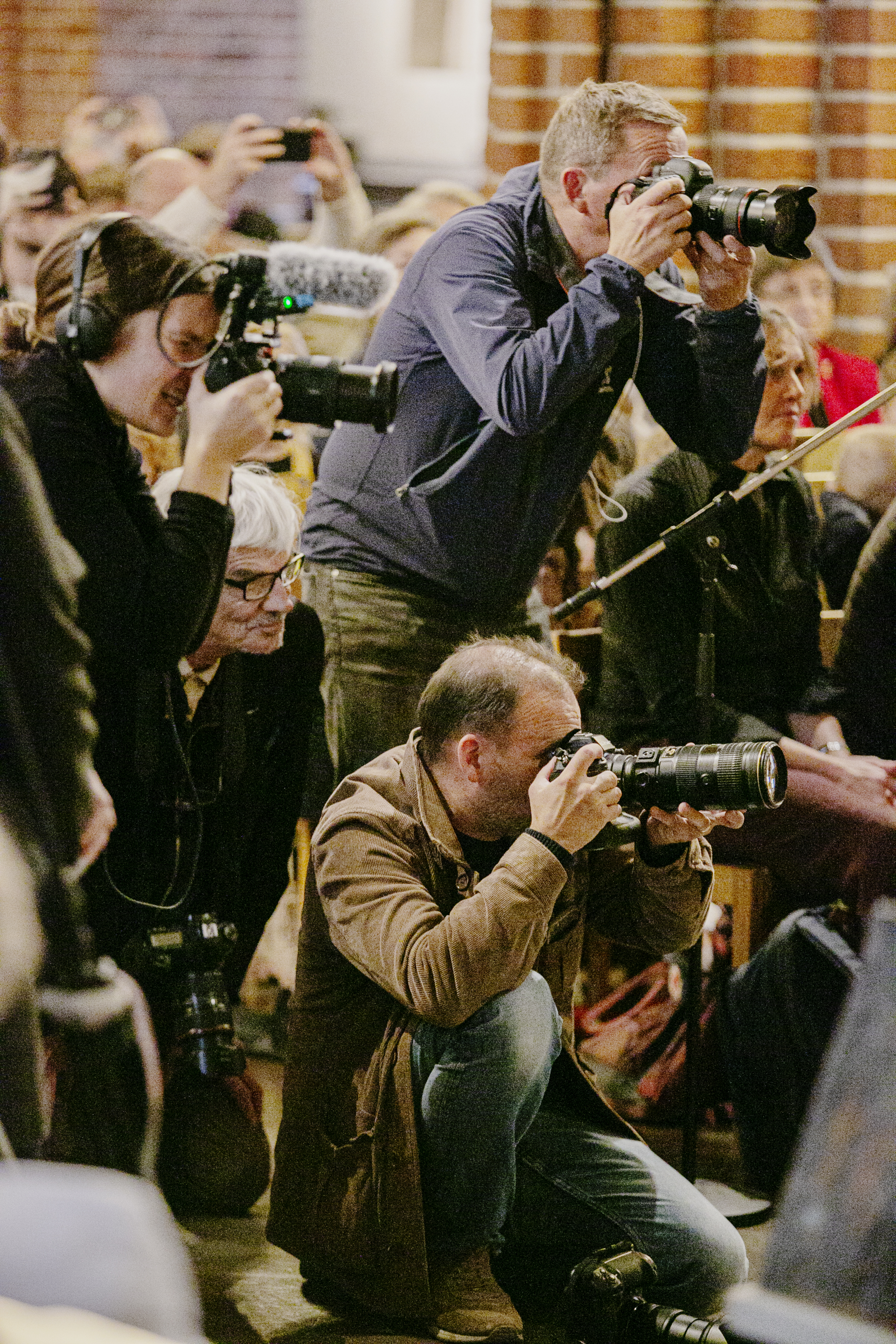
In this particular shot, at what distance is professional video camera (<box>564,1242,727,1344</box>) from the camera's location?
6.30 feet

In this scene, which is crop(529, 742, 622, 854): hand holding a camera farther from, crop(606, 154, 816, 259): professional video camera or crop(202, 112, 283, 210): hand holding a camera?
crop(202, 112, 283, 210): hand holding a camera

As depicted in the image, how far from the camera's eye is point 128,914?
224 cm

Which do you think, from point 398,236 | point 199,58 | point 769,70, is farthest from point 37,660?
point 199,58

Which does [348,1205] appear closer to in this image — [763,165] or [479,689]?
[479,689]

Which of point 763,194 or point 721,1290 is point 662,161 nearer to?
point 763,194

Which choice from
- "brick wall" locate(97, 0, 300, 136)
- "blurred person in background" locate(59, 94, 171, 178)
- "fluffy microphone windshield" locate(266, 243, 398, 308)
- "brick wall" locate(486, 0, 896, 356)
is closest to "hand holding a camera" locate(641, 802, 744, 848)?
"fluffy microphone windshield" locate(266, 243, 398, 308)

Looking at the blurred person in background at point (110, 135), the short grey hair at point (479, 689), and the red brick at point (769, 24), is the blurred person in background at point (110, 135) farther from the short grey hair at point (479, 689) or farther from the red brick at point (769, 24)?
the short grey hair at point (479, 689)

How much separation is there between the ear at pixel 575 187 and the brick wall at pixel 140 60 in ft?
13.4

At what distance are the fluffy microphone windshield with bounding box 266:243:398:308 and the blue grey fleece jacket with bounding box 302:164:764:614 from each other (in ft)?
3.23

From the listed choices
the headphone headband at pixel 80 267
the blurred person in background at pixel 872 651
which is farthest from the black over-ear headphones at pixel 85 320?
the blurred person in background at pixel 872 651

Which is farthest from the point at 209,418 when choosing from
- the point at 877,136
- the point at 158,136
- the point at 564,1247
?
the point at 158,136

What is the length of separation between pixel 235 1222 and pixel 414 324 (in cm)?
121

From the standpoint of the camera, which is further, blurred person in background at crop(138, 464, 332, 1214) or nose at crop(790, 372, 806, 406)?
nose at crop(790, 372, 806, 406)

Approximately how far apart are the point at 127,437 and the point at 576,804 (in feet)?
2.17
